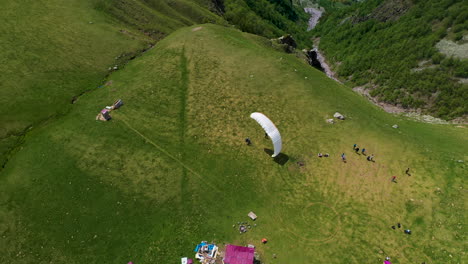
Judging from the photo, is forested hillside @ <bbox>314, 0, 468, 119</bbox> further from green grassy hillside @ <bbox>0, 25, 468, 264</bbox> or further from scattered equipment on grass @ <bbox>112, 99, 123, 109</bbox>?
scattered equipment on grass @ <bbox>112, 99, 123, 109</bbox>

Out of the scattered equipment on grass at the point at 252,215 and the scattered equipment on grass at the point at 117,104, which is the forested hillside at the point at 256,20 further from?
the scattered equipment on grass at the point at 252,215

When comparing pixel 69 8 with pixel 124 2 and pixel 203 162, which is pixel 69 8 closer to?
pixel 124 2

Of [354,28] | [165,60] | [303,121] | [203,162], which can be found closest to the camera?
[203,162]

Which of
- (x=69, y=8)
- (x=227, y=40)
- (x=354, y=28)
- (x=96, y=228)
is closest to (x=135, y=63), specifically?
(x=227, y=40)

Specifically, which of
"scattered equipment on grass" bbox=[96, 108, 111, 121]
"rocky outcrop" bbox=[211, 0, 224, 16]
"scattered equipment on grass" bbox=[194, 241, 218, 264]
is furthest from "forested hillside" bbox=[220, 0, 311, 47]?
"scattered equipment on grass" bbox=[194, 241, 218, 264]

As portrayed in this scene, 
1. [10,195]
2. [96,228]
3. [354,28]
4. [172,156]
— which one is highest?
[354,28]

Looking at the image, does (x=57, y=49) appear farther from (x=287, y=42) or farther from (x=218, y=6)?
(x=218, y=6)

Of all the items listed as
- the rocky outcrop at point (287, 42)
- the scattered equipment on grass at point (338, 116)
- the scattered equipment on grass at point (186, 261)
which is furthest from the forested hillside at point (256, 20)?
the scattered equipment on grass at point (186, 261)
